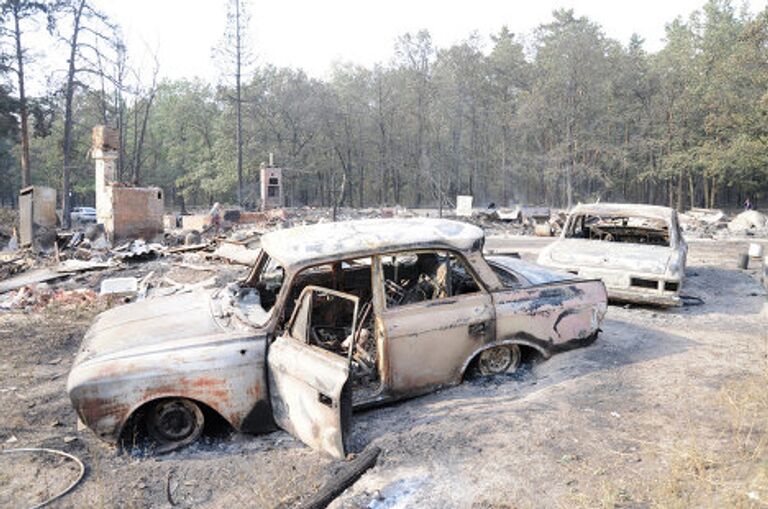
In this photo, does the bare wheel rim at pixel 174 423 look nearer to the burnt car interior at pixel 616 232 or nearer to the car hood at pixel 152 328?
the car hood at pixel 152 328

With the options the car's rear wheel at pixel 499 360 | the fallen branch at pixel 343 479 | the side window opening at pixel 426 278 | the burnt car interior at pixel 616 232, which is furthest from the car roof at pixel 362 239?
the burnt car interior at pixel 616 232

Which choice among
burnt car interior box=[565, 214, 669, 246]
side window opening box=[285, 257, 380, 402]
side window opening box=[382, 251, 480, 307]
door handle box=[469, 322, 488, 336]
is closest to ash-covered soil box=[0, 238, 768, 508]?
side window opening box=[285, 257, 380, 402]

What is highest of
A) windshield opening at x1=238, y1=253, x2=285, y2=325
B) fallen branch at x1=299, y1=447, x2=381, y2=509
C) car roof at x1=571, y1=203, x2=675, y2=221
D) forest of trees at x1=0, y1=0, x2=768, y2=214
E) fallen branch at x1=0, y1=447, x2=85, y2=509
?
forest of trees at x1=0, y1=0, x2=768, y2=214

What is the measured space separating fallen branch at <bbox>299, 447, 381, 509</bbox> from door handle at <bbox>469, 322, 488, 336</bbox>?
1368 millimetres

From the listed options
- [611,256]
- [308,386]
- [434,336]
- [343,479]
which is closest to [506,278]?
[434,336]

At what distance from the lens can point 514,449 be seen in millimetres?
3662

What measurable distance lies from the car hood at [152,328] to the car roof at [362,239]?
813 mm

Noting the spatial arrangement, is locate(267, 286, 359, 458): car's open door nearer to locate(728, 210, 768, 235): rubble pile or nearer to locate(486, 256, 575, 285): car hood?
locate(486, 256, 575, 285): car hood

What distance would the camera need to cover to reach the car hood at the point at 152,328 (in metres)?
4.16

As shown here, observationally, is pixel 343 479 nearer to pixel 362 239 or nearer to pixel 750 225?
pixel 362 239

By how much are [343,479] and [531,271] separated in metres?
2.91

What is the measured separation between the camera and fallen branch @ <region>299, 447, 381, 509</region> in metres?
3.27

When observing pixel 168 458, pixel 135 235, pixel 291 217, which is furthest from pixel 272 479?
pixel 291 217

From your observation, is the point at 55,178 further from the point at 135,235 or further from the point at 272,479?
the point at 272,479
